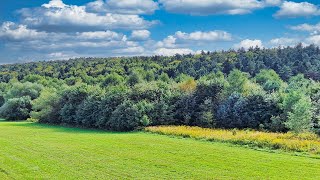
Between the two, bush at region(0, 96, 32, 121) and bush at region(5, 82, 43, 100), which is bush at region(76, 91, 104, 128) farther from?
bush at region(5, 82, 43, 100)

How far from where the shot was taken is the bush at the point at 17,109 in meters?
105

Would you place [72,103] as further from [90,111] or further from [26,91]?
[26,91]

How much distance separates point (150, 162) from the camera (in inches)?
1232

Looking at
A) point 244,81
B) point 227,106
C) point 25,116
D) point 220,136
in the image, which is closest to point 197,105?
point 227,106

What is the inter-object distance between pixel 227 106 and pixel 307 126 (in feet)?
52.1

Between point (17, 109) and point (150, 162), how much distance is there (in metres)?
84.1

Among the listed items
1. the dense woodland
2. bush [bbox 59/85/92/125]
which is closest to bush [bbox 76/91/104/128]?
the dense woodland

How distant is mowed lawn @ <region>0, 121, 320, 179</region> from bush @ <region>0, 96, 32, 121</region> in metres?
67.1

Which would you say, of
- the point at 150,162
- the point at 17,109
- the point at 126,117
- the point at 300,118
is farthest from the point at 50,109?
the point at 150,162

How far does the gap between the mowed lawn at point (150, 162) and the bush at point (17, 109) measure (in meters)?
67.1

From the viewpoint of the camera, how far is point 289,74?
439 ft

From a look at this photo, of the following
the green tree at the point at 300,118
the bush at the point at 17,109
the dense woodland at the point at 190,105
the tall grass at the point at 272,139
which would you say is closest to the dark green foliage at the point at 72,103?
the dense woodland at the point at 190,105

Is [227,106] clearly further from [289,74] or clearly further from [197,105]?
[289,74]

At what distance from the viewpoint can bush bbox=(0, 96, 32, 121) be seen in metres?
105
